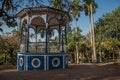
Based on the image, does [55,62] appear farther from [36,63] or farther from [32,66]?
[32,66]

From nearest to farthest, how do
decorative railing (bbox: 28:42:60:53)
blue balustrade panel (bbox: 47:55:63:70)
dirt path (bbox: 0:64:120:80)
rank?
dirt path (bbox: 0:64:120:80) < blue balustrade panel (bbox: 47:55:63:70) < decorative railing (bbox: 28:42:60:53)

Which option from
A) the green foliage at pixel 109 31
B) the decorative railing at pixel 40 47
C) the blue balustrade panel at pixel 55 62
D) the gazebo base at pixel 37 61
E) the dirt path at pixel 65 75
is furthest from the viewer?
the green foliage at pixel 109 31

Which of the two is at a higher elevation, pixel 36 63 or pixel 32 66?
pixel 36 63

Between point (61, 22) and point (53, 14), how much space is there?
1.78 m

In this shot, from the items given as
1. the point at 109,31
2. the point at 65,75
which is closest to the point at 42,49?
the point at 65,75

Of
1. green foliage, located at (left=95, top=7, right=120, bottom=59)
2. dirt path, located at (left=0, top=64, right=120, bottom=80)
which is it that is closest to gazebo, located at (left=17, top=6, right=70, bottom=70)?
dirt path, located at (left=0, top=64, right=120, bottom=80)

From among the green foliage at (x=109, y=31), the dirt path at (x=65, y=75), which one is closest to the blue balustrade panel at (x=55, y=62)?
the dirt path at (x=65, y=75)

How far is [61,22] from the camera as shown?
73.4 ft

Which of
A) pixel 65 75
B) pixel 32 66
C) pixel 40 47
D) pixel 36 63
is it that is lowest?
pixel 65 75

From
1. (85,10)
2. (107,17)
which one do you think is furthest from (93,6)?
(107,17)

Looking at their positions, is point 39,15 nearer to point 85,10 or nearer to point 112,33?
point 85,10

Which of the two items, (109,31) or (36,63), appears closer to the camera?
(36,63)

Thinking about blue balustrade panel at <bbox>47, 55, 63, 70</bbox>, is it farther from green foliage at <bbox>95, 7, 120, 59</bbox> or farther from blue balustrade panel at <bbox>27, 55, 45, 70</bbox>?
green foliage at <bbox>95, 7, 120, 59</bbox>

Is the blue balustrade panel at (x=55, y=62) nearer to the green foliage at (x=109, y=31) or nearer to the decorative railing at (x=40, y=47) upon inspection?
the decorative railing at (x=40, y=47)
